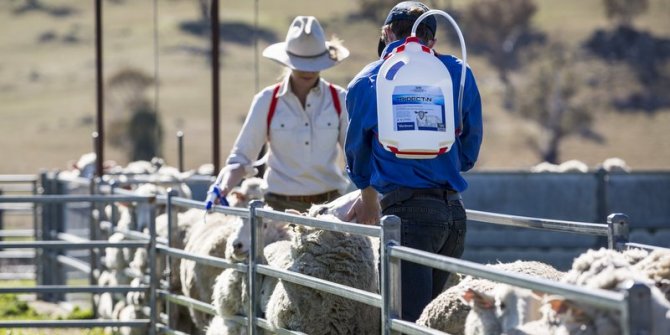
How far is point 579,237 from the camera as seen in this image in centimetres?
1463

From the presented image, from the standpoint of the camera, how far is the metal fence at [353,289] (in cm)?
367

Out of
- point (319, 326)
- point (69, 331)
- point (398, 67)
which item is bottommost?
point (69, 331)

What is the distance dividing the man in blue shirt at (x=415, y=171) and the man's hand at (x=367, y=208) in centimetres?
20

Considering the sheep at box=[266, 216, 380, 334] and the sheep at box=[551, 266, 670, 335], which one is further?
the sheep at box=[266, 216, 380, 334]

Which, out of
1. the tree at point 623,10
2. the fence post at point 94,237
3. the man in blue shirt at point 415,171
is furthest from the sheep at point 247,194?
the tree at point 623,10

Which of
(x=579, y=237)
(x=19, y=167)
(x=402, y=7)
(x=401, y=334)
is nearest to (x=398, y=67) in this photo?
(x=402, y=7)

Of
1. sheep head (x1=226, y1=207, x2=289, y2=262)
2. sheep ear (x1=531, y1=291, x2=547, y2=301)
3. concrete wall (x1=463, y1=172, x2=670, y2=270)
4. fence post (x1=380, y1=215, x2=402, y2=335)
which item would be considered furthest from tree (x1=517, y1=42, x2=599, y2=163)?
sheep ear (x1=531, y1=291, x2=547, y2=301)

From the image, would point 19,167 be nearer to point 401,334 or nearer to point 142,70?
point 142,70

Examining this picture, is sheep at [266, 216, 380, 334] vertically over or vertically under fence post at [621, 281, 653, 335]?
under

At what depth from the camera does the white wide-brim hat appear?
25.2ft

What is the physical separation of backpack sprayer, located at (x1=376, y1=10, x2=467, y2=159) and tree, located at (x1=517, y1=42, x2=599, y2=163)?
49681 mm

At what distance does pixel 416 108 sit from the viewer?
5.20m

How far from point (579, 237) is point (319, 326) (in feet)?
29.9

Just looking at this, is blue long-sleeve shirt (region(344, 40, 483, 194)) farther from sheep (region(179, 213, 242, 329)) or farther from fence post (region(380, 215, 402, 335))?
sheep (region(179, 213, 242, 329))
